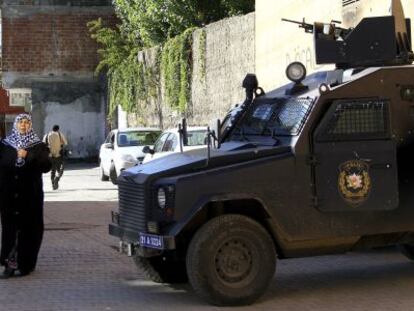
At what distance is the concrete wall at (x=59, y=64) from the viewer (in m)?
37.8

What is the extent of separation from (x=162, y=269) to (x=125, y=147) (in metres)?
14.5

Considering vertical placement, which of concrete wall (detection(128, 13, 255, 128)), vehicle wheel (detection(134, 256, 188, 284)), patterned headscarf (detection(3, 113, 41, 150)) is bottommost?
vehicle wheel (detection(134, 256, 188, 284))

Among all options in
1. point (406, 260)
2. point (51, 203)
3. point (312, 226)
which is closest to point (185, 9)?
point (51, 203)

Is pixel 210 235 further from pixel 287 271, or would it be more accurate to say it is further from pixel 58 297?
pixel 287 271

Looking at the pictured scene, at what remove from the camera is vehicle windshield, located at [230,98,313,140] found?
8.16 metres

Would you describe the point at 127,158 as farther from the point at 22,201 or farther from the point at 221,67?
the point at 22,201

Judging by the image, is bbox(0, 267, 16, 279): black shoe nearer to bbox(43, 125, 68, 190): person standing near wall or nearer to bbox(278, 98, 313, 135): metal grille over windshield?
bbox(278, 98, 313, 135): metal grille over windshield

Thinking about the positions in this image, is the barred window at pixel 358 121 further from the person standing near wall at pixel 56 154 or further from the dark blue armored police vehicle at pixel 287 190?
the person standing near wall at pixel 56 154

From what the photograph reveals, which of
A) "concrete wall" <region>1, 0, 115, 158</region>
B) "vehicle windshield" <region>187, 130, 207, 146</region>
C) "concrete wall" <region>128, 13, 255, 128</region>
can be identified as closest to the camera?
"vehicle windshield" <region>187, 130, 207, 146</region>

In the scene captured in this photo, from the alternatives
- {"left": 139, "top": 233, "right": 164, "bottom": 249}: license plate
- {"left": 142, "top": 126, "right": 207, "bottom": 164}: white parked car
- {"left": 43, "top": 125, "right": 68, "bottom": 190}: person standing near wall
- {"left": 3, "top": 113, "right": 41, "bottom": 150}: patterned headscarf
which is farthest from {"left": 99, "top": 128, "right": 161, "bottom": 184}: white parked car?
{"left": 139, "top": 233, "right": 164, "bottom": 249}: license plate

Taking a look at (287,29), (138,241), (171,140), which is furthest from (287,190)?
(287,29)

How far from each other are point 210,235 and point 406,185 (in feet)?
6.73

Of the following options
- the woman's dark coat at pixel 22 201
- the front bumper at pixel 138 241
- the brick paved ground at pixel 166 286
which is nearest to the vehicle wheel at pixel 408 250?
the brick paved ground at pixel 166 286

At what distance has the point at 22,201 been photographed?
31.6 feet
